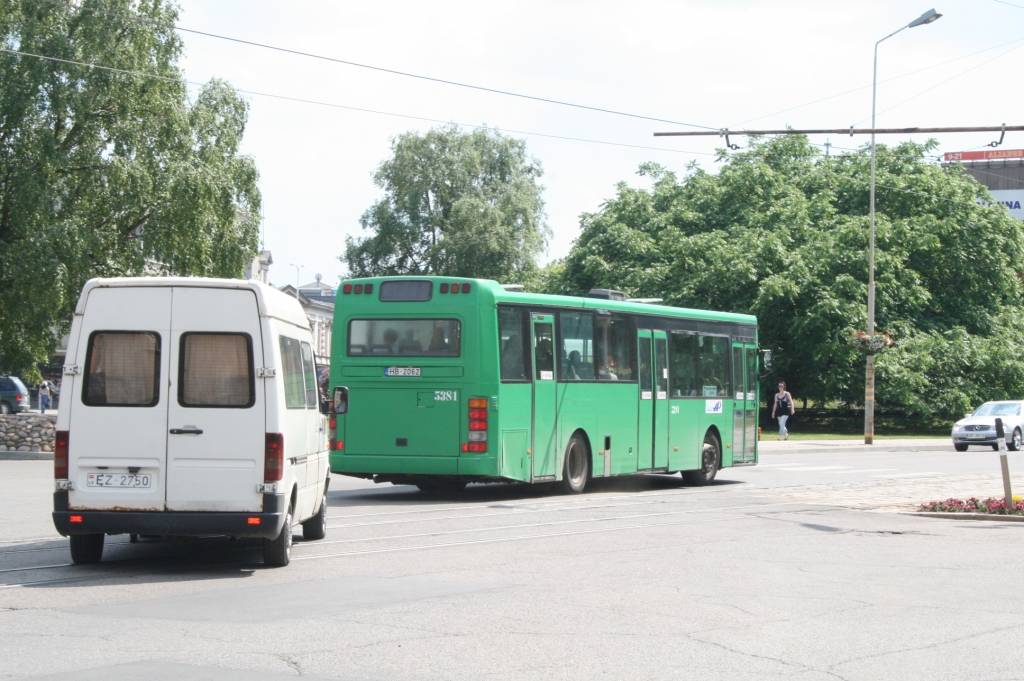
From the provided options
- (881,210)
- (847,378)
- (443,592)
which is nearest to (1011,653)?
(443,592)

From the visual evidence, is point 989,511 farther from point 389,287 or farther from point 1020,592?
point 389,287

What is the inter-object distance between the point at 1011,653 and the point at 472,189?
70.1 m

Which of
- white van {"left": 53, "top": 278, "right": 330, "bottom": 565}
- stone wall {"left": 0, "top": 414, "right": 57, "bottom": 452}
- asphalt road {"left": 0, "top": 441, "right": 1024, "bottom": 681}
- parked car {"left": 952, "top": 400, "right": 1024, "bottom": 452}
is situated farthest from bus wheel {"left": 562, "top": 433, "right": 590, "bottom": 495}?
parked car {"left": 952, "top": 400, "right": 1024, "bottom": 452}

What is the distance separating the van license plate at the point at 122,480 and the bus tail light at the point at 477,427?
8173 millimetres

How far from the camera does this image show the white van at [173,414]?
36.5 ft

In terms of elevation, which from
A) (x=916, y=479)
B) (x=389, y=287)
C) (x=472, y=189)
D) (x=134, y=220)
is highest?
(x=472, y=189)

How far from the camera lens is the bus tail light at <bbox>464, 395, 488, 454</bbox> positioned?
62.3 feet

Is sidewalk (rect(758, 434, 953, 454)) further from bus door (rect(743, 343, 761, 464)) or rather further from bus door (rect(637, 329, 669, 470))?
bus door (rect(637, 329, 669, 470))

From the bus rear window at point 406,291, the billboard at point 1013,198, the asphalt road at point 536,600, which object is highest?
the billboard at point 1013,198

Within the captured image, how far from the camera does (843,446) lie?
4112cm

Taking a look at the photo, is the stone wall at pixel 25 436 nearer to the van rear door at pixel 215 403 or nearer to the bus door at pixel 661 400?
the bus door at pixel 661 400

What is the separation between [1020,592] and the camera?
10961 millimetres

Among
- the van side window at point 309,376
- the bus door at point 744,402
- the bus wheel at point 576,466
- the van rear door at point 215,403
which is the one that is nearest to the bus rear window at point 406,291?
the bus wheel at point 576,466

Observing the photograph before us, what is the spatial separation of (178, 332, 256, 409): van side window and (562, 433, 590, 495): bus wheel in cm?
1010
